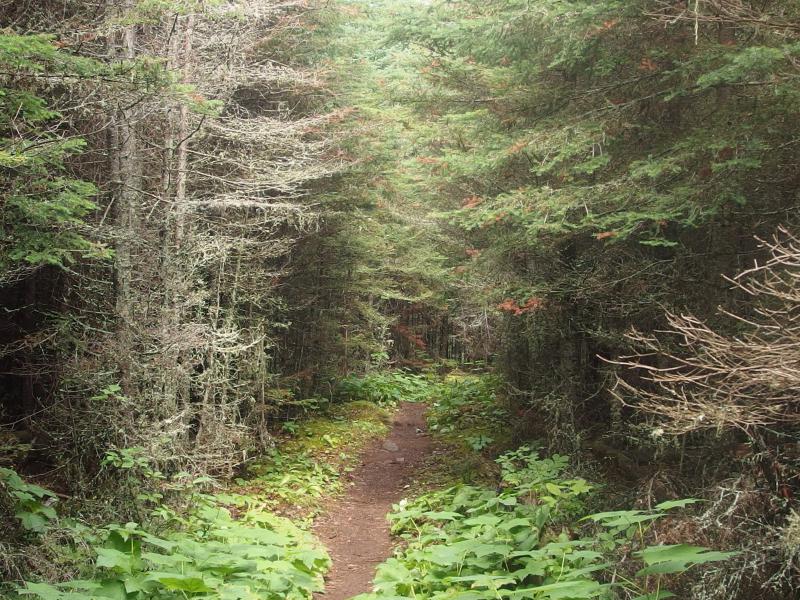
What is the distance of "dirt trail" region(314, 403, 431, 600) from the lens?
24.7 feet

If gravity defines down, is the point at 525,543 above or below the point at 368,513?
Result: above

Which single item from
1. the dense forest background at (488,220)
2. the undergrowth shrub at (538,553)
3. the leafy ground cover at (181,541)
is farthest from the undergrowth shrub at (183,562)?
the undergrowth shrub at (538,553)

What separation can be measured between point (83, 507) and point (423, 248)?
15.1 m

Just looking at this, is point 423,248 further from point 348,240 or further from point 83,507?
point 83,507

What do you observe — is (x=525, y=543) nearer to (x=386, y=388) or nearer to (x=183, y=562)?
(x=183, y=562)

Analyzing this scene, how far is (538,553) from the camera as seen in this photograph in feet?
17.2

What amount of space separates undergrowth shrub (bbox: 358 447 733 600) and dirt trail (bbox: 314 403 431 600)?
0.58 meters

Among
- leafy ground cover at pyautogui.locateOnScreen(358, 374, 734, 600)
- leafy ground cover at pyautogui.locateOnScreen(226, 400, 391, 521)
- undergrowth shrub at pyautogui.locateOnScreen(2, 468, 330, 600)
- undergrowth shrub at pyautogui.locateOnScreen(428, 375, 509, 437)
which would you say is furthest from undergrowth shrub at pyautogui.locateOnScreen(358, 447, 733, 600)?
undergrowth shrub at pyautogui.locateOnScreen(428, 375, 509, 437)

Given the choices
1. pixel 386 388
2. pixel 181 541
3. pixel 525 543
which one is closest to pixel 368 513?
pixel 181 541

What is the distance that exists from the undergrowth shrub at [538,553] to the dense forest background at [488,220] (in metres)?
0.54

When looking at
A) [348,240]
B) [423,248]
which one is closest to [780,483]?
[348,240]

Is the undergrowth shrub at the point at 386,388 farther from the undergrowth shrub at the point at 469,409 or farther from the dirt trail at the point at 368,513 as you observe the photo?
the dirt trail at the point at 368,513

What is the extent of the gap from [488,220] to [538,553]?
164 inches

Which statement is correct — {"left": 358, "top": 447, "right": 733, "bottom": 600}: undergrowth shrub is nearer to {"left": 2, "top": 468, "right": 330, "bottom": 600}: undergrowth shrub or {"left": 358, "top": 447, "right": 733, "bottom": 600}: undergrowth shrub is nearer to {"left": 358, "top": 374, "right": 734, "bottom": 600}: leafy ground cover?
{"left": 358, "top": 374, "right": 734, "bottom": 600}: leafy ground cover
